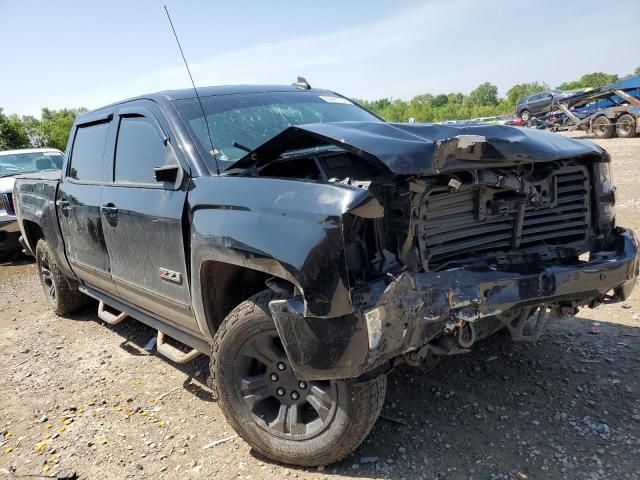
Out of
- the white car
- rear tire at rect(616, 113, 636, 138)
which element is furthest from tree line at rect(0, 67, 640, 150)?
the white car

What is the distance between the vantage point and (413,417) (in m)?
2.85

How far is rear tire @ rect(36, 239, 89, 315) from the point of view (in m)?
4.99

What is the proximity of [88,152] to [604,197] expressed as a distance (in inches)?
143

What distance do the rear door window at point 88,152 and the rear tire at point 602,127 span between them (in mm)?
19019

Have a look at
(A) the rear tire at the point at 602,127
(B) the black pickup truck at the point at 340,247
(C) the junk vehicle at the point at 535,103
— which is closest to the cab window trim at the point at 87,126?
(B) the black pickup truck at the point at 340,247

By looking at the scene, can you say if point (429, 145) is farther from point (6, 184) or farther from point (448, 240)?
point (6, 184)

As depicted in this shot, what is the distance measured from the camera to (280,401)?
254 centimetres

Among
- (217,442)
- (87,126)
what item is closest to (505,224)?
(217,442)

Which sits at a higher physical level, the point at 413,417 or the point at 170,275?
the point at 170,275

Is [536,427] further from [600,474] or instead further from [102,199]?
[102,199]

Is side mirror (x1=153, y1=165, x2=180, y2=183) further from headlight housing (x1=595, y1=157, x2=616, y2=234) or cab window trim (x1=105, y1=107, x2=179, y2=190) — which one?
headlight housing (x1=595, y1=157, x2=616, y2=234)

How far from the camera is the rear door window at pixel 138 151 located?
125 inches

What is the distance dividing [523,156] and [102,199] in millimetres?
2727

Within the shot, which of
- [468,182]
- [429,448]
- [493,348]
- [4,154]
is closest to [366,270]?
[468,182]
